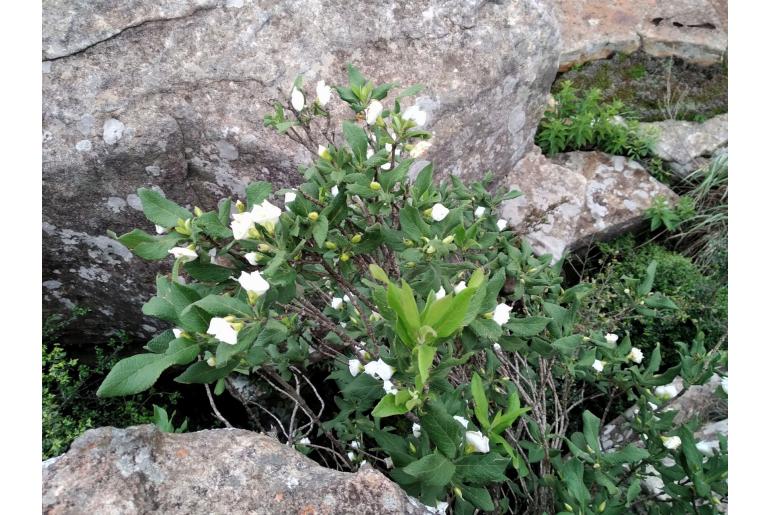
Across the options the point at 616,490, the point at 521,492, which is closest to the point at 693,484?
the point at 616,490

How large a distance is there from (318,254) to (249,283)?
26 centimetres

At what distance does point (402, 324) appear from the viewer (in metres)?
1.06

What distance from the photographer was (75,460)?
3.47 ft

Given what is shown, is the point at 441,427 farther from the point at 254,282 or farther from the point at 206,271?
the point at 206,271

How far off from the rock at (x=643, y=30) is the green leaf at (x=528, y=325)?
2.48 metres

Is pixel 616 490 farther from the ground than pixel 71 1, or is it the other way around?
pixel 71 1

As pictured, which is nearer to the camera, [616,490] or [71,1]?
[616,490]

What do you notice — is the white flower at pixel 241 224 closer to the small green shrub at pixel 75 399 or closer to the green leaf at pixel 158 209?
A: the green leaf at pixel 158 209

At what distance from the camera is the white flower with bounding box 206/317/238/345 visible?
43.3 inches

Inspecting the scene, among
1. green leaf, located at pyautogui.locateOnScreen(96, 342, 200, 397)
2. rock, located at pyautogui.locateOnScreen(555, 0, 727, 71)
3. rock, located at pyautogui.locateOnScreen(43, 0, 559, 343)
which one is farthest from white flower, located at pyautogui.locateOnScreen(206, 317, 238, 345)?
Result: rock, located at pyautogui.locateOnScreen(555, 0, 727, 71)

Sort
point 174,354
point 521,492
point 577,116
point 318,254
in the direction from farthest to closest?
1. point 577,116
2. point 521,492
3. point 318,254
4. point 174,354

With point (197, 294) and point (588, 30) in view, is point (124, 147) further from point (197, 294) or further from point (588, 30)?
point (588, 30)

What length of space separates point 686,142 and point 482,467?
9.05 ft

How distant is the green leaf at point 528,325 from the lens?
4.46 ft
